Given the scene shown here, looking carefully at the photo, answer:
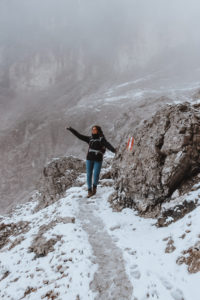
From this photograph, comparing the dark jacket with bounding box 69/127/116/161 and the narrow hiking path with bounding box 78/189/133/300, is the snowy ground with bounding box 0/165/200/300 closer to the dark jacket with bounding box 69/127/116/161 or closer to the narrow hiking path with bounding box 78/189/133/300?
the narrow hiking path with bounding box 78/189/133/300

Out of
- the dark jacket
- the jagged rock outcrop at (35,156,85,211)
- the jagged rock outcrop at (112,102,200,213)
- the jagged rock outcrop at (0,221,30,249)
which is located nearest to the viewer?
the jagged rock outcrop at (112,102,200,213)

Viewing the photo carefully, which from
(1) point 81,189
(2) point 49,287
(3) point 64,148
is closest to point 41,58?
(3) point 64,148

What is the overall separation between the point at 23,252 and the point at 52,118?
55913 mm

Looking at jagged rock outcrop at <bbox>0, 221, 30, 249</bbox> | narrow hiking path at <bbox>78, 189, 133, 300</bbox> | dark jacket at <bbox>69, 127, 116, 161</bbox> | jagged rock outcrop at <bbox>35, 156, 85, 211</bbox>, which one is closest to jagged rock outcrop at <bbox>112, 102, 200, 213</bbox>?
dark jacket at <bbox>69, 127, 116, 161</bbox>

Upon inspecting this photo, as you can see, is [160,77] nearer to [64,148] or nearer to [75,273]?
[64,148]

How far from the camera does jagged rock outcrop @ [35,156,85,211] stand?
16.1 metres

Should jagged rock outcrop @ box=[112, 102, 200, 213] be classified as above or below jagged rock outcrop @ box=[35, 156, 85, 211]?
above

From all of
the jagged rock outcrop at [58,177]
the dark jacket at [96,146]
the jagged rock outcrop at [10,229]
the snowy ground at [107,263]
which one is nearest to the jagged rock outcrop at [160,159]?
the snowy ground at [107,263]

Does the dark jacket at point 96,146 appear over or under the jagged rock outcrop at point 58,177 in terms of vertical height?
over

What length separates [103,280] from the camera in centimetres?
494

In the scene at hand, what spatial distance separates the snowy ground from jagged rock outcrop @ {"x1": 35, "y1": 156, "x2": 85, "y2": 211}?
754 centimetres

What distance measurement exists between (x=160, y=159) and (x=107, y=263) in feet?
14.2

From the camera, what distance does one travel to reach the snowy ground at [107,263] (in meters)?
4.56

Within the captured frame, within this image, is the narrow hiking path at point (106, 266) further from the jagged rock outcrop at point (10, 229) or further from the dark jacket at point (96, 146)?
the jagged rock outcrop at point (10, 229)
